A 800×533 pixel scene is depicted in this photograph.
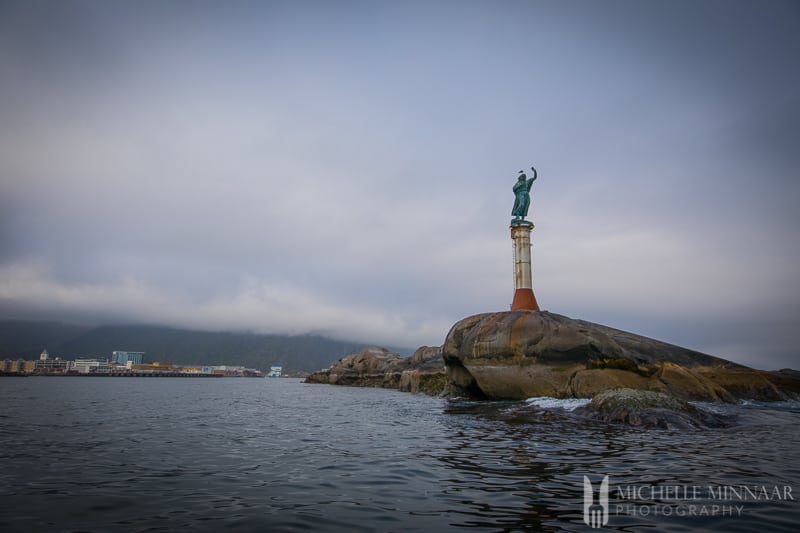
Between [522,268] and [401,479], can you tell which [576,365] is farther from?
[401,479]

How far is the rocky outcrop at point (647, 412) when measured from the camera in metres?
16.7

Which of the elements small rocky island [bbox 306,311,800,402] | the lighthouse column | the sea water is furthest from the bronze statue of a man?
the sea water

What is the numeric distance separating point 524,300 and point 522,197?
1068 centimetres

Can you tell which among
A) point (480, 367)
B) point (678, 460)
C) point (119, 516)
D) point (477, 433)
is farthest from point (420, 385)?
point (119, 516)

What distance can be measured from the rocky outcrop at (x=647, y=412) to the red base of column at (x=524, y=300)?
1696 cm

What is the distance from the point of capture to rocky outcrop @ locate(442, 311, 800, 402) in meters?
27.4

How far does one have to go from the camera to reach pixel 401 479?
895 centimetres

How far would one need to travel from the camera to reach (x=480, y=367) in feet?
100

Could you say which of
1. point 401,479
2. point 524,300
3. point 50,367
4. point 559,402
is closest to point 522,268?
point 524,300

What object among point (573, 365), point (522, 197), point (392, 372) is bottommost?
point (392, 372)

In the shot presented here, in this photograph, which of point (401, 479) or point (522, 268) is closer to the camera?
point (401, 479)

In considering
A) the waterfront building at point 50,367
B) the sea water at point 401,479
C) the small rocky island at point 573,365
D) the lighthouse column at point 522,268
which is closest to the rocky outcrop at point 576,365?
the small rocky island at point 573,365

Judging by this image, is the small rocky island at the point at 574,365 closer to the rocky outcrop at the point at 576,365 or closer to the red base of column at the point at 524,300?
the rocky outcrop at the point at 576,365

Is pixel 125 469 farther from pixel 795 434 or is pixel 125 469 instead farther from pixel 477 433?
pixel 795 434
